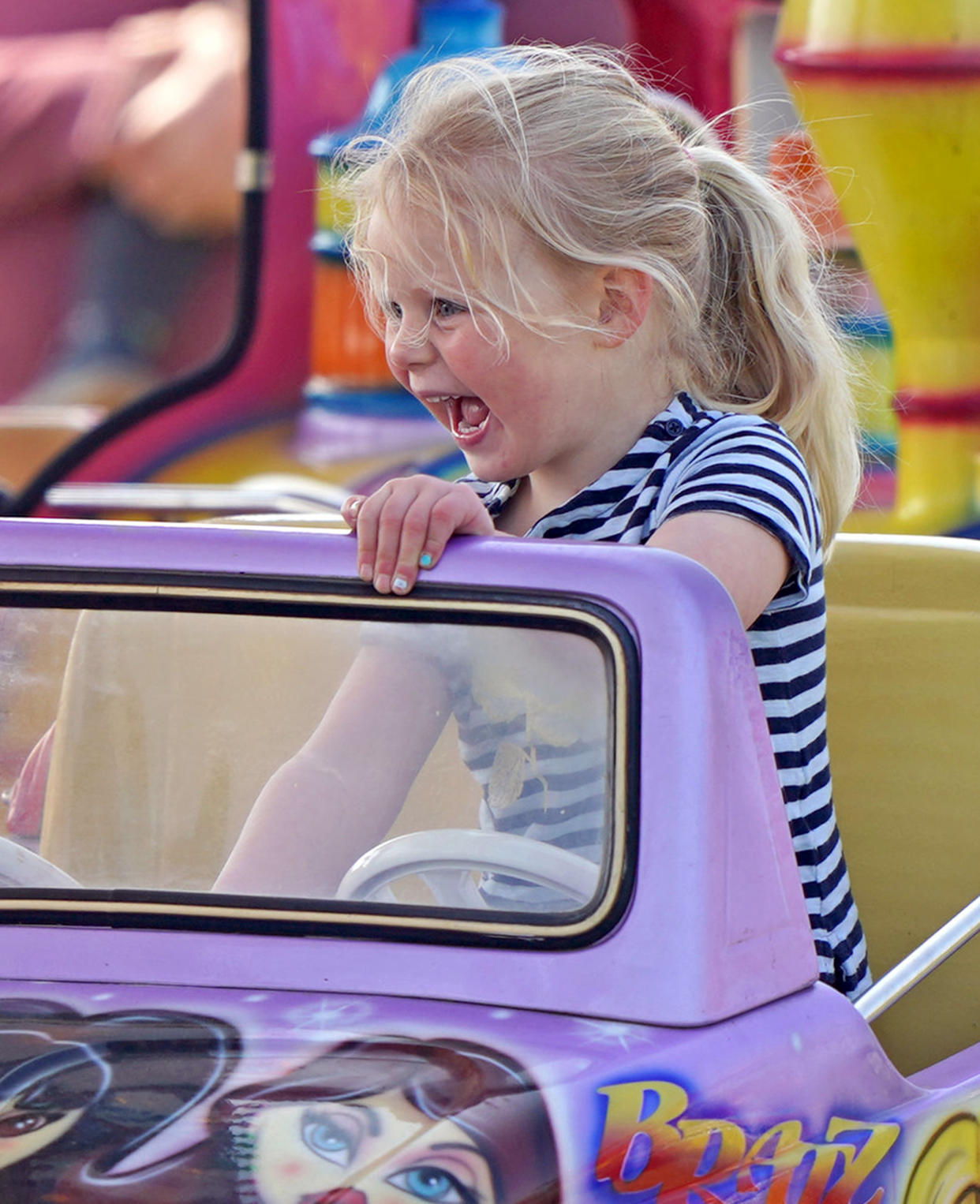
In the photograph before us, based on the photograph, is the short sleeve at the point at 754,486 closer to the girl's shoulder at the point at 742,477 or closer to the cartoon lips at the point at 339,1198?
the girl's shoulder at the point at 742,477

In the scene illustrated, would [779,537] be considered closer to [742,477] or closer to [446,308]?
[742,477]

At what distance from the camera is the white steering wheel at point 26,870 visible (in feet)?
4.18

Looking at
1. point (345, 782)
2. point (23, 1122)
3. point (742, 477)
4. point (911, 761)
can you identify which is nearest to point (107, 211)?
point (911, 761)

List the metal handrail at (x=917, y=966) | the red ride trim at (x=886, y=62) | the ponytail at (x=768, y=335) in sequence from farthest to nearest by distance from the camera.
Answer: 1. the red ride trim at (x=886, y=62)
2. the ponytail at (x=768, y=335)
3. the metal handrail at (x=917, y=966)

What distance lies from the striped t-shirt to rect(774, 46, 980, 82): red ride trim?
2.69m

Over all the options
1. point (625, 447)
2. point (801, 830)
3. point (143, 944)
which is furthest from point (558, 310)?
point (143, 944)

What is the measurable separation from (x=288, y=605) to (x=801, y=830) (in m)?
0.55

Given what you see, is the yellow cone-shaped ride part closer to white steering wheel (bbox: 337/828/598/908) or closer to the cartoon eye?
white steering wheel (bbox: 337/828/598/908)

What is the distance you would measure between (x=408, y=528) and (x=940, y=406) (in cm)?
319

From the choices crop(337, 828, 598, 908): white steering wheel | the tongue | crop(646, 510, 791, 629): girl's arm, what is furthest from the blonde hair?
crop(337, 828, 598, 908): white steering wheel

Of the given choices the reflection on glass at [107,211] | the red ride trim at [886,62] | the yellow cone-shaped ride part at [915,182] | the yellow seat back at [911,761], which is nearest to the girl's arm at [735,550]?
the yellow seat back at [911,761]

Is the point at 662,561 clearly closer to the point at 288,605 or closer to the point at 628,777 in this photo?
the point at 628,777

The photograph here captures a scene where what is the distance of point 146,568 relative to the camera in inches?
50.5

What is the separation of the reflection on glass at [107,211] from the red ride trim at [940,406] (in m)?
1.82
